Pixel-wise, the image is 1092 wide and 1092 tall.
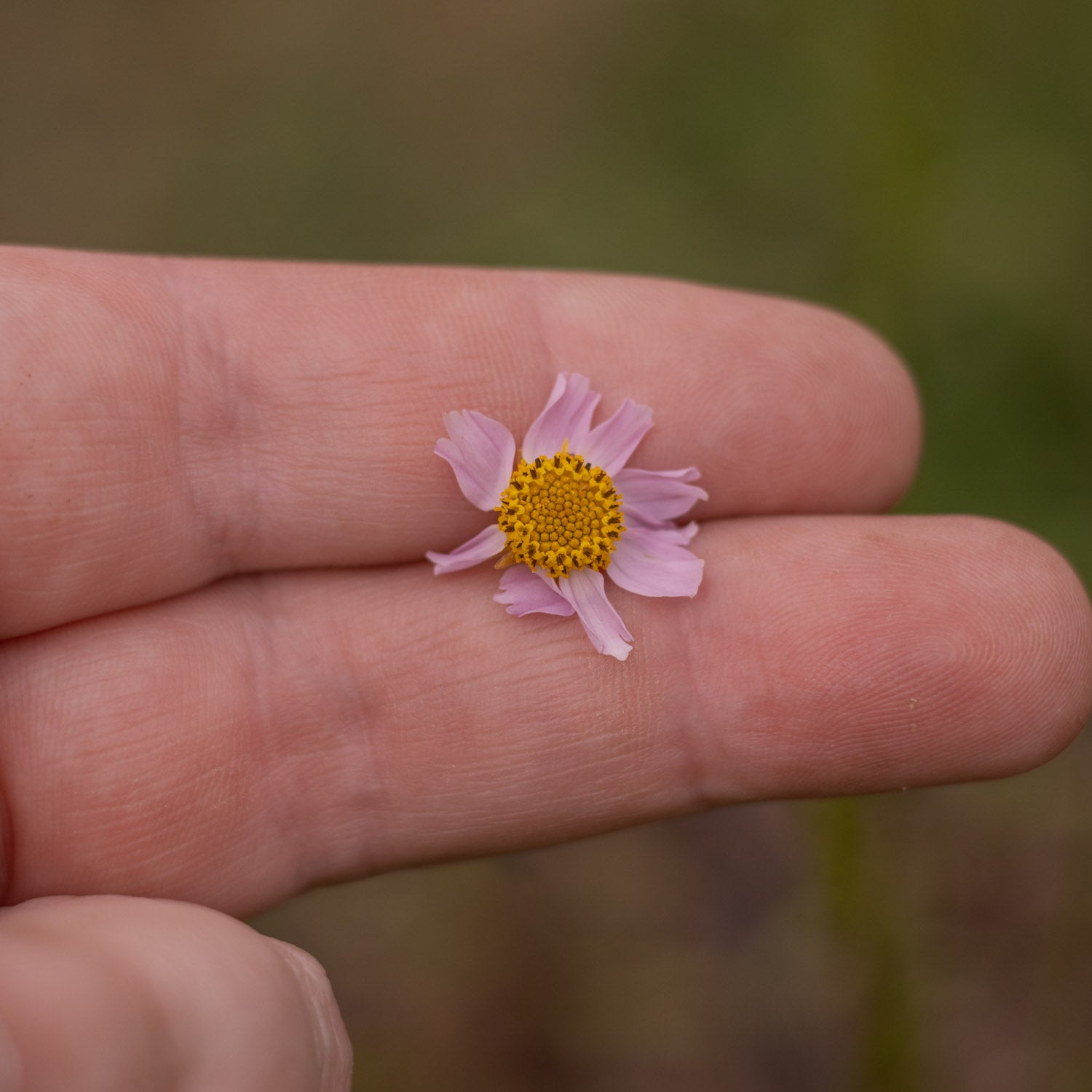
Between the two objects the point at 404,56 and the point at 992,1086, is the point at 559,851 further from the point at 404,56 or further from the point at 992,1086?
the point at 404,56

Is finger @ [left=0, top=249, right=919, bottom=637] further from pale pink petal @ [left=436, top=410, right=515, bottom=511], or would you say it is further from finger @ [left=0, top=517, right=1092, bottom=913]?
finger @ [left=0, top=517, right=1092, bottom=913]

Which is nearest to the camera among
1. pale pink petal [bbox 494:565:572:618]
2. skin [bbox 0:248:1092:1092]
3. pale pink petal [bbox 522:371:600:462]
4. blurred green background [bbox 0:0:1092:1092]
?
skin [bbox 0:248:1092:1092]

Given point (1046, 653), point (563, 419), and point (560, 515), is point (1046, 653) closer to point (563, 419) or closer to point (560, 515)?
point (560, 515)

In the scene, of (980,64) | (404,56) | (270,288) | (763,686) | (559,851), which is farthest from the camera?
(404,56)

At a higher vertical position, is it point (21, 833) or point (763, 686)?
point (763, 686)

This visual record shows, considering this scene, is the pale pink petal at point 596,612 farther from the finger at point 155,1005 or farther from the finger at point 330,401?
the finger at point 155,1005

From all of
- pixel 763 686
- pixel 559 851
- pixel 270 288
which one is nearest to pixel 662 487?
pixel 763 686

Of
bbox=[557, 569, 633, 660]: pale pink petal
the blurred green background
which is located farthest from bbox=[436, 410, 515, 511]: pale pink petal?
the blurred green background

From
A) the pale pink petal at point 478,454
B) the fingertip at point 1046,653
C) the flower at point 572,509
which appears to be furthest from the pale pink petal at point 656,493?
the fingertip at point 1046,653
